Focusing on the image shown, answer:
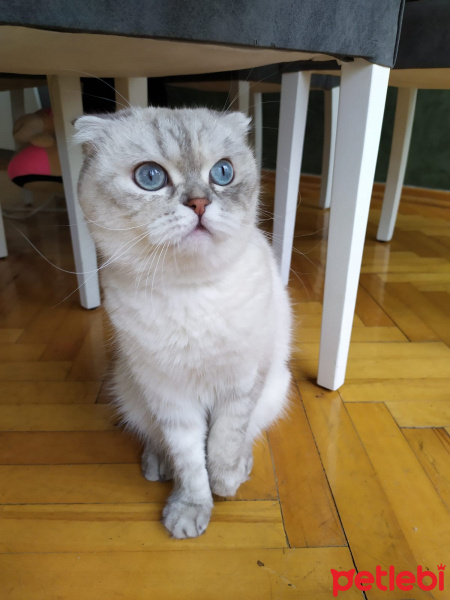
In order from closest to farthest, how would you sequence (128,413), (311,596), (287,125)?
(311,596) < (128,413) < (287,125)

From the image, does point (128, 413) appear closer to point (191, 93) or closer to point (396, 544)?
point (396, 544)

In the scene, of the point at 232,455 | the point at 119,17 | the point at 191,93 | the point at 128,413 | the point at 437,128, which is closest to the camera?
the point at 119,17

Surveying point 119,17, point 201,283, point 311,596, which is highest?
point 119,17

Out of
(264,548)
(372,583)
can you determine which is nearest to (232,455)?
(264,548)

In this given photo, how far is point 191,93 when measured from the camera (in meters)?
2.89

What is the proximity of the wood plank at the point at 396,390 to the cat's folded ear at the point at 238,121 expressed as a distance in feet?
1.97

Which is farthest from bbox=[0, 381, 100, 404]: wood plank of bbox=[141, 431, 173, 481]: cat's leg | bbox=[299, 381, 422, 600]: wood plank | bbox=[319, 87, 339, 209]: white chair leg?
bbox=[319, 87, 339, 209]: white chair leg

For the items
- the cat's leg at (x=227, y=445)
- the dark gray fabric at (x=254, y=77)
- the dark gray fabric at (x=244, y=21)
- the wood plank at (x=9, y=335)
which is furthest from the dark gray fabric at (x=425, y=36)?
the wood plank at (x=9, y=335)

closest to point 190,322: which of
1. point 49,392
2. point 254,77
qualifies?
point 49,392

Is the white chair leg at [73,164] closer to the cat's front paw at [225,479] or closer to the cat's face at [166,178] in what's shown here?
the cat's face at [166,178]

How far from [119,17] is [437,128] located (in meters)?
2.22

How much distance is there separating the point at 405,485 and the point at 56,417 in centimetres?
68

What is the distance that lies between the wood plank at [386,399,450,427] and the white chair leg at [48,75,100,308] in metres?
0.73

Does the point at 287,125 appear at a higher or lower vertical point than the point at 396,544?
higher
